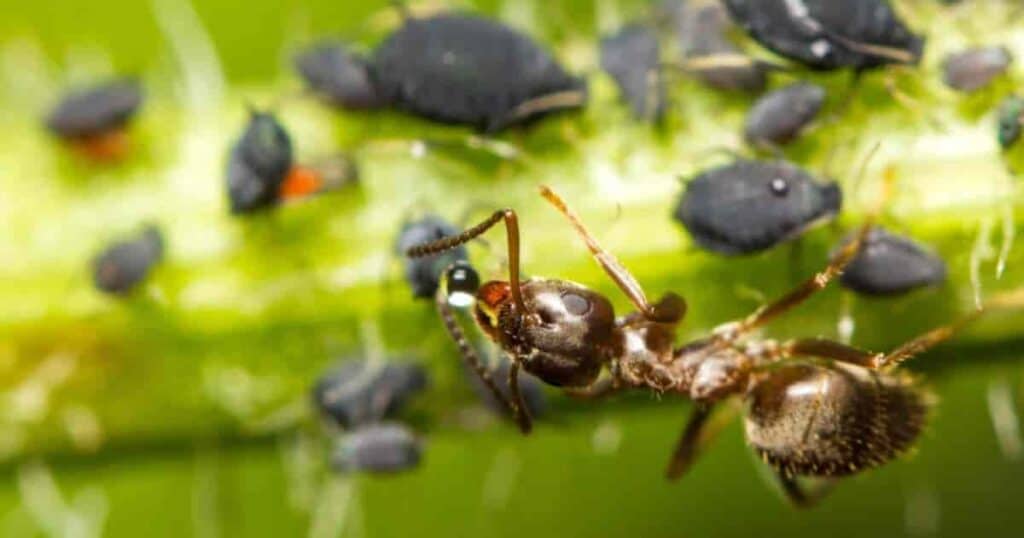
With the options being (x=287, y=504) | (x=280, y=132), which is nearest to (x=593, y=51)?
(x=280, y=132)

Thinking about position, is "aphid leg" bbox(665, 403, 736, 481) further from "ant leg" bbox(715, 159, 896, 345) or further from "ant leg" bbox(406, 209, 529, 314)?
"ant leg" bbox(406, 209, 529, 314)

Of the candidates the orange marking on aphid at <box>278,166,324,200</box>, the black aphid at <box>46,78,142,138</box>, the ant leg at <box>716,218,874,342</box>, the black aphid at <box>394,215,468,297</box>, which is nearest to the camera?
the ant leg at <box>716,218,874,342</box>

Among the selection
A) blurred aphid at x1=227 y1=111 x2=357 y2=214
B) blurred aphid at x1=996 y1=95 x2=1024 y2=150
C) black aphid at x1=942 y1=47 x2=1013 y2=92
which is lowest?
blurred aphid at x1=227 y1=111 x2=357 y2=214

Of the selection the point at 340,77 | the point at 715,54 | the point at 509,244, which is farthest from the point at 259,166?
the point at 715,54

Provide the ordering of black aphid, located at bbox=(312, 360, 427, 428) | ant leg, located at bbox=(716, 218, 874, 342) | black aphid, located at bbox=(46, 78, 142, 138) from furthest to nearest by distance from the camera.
→ black aphid, located at bbox=(46, 78, 142, 138) → black aphid, located at bbox=(312, 360, 427, 428) → ant leg, located at bbox=(716, 218, 874, 342)

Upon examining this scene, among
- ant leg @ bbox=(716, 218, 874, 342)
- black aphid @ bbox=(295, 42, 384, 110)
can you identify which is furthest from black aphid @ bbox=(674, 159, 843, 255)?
black aphid @ bbox=(295, 42, 384, 110)

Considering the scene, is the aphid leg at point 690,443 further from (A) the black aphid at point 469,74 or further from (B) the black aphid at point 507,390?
(A) the black aphid at point 469,74

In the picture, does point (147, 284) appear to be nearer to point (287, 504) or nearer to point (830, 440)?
point (287, 504)
